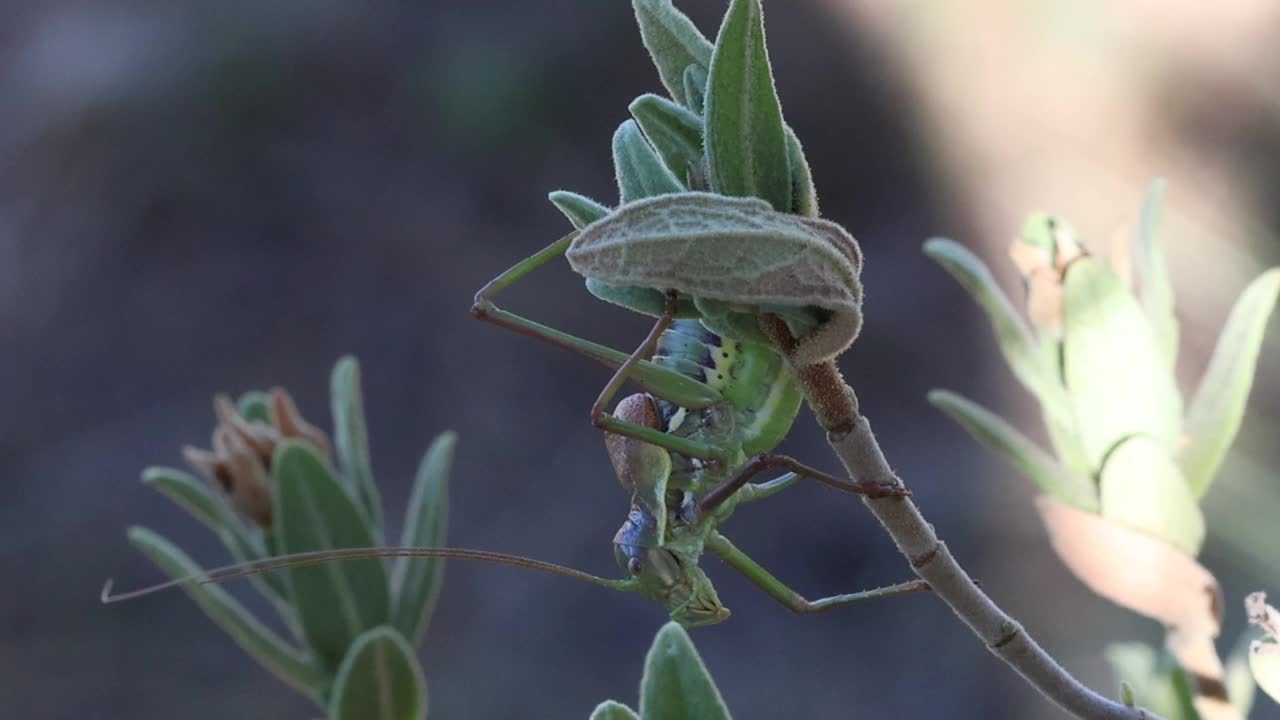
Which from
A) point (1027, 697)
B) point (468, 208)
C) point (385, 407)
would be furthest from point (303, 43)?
point (1027, 697)

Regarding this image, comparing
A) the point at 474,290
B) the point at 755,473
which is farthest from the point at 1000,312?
the point at 474,290

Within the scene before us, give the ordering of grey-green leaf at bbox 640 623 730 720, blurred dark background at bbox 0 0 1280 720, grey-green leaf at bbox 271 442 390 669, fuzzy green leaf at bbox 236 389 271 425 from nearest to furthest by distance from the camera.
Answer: grey-green leaf at bbox 640 623 730 720 < grey-green leaf at bbox 271 442 390 669 < fuzzy green leaf at bbox 236 389 271 425 < blurred dark background at bbox 0 0 1280 720

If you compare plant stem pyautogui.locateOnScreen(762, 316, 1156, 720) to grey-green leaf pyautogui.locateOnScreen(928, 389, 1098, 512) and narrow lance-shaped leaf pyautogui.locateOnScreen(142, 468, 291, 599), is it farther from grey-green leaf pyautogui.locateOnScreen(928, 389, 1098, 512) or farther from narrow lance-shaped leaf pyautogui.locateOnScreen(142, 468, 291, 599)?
narrow lance-shaped leaf pyautogui.locateOnScreen(142, 468, 291, 599)

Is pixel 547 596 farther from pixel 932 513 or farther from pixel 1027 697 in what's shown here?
pixel 1027 697

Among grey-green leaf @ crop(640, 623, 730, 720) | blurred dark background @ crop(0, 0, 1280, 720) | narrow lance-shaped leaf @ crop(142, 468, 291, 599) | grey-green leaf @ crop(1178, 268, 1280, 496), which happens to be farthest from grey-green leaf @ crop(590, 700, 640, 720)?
blurred dark background @ crop(0, 0, 1280, 720)

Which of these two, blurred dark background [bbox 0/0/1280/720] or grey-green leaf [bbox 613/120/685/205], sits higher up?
grey-green leaf [bbox 613/120/685/205]

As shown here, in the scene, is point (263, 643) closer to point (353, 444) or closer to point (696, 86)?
point (353, 444)
